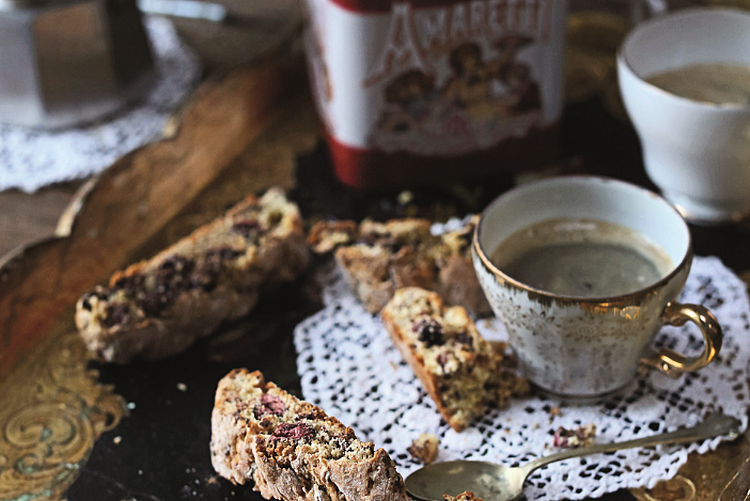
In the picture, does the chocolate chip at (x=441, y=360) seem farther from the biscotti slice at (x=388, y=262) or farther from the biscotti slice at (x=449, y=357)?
the biscotti slice at (x=388, y=262)

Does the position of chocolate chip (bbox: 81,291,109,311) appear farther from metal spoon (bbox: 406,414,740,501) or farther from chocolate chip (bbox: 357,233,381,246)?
metal spoon (bbox: 406,414,740,501)

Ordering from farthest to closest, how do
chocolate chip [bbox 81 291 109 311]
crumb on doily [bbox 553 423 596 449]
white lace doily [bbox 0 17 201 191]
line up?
white lace doily [bbox 0 17 201 191] → chocolate chip [bbox 81 291 109 311] → crumb on doily [bbox 553 423 596 449]

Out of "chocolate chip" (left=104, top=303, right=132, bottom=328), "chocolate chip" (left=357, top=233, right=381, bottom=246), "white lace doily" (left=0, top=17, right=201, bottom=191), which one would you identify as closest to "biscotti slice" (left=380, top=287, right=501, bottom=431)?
"chocolate chip" (left=357, top=233, right=381, bottom=246)

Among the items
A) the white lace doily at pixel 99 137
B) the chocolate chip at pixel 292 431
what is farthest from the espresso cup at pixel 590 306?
the white lace doily at pixel 99 137

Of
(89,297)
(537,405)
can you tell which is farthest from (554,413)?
(89,297)

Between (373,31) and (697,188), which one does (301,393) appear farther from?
(697,188)

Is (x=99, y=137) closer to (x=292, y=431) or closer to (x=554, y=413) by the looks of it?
(x=292, y=431)

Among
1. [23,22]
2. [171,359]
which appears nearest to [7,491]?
[171,359]
